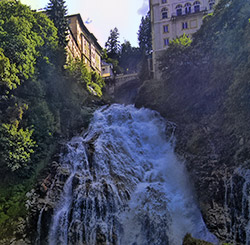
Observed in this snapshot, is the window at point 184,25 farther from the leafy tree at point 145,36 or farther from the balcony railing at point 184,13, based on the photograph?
the leafy tree at point 145,36

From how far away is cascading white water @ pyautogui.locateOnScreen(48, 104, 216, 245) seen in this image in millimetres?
14117

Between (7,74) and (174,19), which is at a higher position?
(174,19)

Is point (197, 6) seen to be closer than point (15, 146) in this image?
No

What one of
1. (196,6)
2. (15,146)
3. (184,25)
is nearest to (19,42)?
(15,146)

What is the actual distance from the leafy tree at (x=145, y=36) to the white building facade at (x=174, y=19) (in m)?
19.6

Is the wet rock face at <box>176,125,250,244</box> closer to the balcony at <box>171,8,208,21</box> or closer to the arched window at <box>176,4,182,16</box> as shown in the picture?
the balcony at <box>171,8,208,21</box>

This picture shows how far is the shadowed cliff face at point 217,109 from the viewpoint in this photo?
46.3 ft

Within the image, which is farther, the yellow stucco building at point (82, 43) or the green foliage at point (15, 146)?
the yellow stucco building at point (82, 43)

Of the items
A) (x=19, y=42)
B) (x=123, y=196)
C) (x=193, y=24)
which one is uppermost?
(x=193, y=24)

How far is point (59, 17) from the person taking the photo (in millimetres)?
32062

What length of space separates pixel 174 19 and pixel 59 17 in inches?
659

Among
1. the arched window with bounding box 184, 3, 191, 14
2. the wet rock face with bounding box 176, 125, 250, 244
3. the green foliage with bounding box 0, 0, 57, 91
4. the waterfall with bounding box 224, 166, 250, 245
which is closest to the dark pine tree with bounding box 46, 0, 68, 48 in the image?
the green foliage with bounding box 0, 0, 57, 91

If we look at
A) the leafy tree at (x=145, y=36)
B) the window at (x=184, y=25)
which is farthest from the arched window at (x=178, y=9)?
the leafy tree at (x=145, y=36)

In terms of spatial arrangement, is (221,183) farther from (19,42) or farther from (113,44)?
(113,44)
